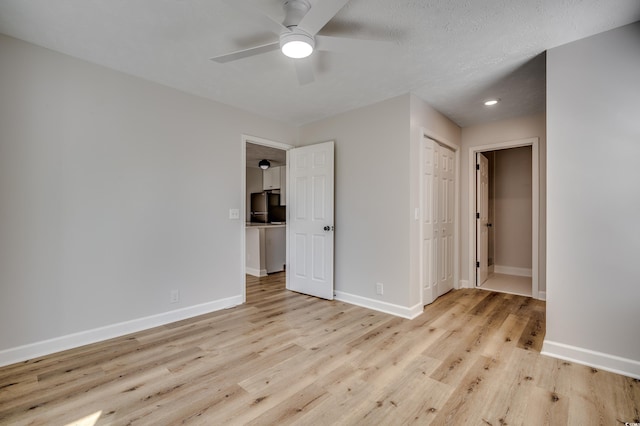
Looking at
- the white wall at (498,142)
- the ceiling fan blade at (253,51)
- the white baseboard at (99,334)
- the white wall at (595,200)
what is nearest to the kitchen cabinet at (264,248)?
the white baseboard at (99,334)

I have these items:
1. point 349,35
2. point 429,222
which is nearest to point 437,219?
point 429,222

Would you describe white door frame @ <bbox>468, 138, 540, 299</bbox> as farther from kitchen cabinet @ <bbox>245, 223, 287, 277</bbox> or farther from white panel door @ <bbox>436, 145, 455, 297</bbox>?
kitchen cabinet @ <bbox>245, 223, 287, 277</bbox>

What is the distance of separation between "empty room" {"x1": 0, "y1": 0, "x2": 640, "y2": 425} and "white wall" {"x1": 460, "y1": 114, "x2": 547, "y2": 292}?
6cm

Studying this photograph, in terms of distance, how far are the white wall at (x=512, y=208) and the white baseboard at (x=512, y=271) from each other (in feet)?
0.13

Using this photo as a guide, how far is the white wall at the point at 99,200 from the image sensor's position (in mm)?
2332

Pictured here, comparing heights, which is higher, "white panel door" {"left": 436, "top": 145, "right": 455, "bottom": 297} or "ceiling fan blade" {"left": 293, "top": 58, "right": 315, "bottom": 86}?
"ceiling fan blade" {"left": 293, "top": 58, "right": 315, "bottom": 86}

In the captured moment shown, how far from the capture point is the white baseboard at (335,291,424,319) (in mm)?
3296

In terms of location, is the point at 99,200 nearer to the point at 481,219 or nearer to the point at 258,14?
the point at 258,14

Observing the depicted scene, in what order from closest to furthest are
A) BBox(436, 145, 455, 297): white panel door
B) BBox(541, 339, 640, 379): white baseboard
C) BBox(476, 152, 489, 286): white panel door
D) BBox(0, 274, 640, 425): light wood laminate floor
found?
BBox(0, 274, 640, 425): light wood laminate floor → BBox(541, 339, 640, 379): white baseboard → BBox(436, 145, 455, 297): white panel door → BBox(476, 152, 489, 286): white panel door

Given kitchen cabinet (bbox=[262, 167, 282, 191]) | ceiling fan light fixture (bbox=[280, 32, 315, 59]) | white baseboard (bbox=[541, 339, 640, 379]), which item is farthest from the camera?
kitchen cabinet (bbox=[262, 167, 282, 191])

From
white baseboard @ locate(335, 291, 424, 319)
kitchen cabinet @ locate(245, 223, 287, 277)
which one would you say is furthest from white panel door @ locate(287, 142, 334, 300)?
kitchen cabinet @ locate(245, 223, 287, 277)

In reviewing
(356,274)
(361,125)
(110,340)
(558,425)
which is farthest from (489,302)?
(110,340)

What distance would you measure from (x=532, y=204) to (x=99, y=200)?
537 centimetres

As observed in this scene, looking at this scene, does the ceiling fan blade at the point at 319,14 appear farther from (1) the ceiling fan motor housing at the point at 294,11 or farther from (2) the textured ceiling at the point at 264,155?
(2) the textured ceiling at the point at 264,155
